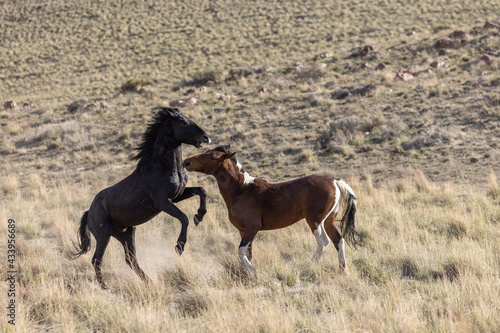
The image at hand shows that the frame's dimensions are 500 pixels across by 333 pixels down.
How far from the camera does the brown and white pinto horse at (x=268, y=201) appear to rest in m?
6.64

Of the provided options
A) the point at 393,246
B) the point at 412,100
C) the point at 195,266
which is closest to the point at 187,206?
the point at 195,266

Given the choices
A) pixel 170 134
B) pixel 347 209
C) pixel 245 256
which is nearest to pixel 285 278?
pixel 245 256

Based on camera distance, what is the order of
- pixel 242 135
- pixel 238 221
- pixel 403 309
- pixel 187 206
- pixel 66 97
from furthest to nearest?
pixel 66 97, pixel 242 135, pixel 187 206, pixel 238 221, pixel 403 309

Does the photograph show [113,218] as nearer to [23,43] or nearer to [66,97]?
[66,97]

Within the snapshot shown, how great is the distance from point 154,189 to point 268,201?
1549mm

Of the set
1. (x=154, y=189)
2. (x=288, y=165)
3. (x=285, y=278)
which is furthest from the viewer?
(x=288, y=165)

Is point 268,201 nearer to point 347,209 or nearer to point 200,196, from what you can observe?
point 200,196

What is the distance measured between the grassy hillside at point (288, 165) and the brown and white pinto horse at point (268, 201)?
547mm

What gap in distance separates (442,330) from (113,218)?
14.7ft

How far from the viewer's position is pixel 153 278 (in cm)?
694

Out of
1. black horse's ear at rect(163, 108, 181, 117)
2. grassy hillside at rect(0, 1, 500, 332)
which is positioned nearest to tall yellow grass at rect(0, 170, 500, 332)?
grassy hillside at rect(0, 1, 500, 332)

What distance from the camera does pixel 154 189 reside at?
257 inches

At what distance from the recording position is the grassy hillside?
5.54m

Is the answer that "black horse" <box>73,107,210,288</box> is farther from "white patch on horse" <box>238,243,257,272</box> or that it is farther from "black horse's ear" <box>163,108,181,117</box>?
"white patch on horse" <box>238,243,257,272</box>
